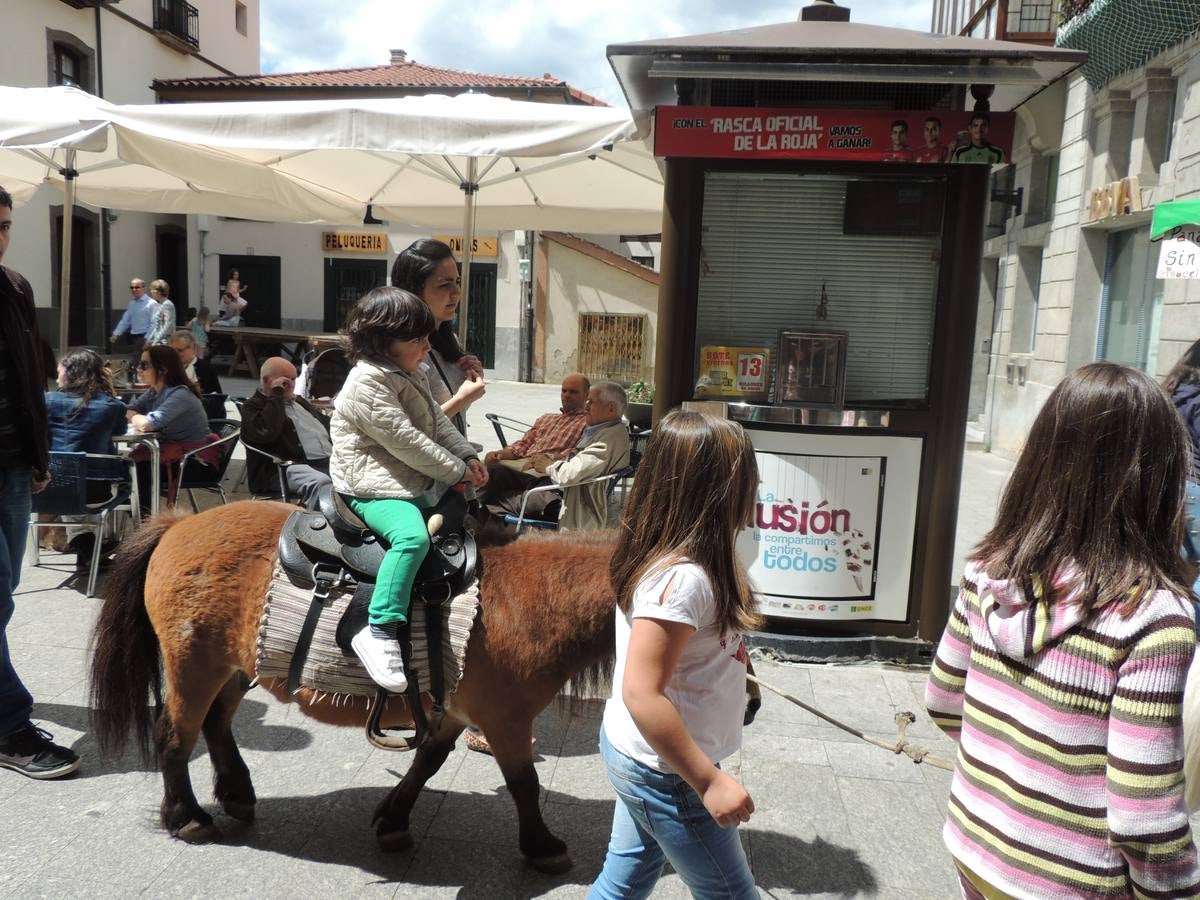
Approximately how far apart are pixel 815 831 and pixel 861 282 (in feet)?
9.05

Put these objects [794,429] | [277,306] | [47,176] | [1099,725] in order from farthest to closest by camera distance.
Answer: [277,306], [47,176], [794,429], [1099,725]

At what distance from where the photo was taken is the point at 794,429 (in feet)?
15.0

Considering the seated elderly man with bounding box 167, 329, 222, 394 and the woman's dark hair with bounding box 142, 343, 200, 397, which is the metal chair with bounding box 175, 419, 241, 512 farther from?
the seated elderly man with bounding box 167, 329, 222, 394

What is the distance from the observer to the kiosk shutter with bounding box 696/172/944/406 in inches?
183

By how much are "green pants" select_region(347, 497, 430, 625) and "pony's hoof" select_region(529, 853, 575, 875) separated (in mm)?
887

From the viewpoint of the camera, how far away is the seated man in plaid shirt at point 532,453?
18.9 ft

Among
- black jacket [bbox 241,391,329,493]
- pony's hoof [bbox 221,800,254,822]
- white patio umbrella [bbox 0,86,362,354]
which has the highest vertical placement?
white patio umbrella [bbox 0,86,362,354]

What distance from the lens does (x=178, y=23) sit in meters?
25.8

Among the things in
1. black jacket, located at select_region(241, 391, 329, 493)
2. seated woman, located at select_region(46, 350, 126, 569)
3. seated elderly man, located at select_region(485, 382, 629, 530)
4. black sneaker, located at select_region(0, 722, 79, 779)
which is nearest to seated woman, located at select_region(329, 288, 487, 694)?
black sneaker, located at select_region(0, 722, 79, 779)

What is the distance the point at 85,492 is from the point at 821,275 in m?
4.29

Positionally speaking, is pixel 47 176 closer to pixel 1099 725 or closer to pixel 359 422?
pixel 359 422

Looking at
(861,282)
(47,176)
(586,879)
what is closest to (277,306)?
(47,176)

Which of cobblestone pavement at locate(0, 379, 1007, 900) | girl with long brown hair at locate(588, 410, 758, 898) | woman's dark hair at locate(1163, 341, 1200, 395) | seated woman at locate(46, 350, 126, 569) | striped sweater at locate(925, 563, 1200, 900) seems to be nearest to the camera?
striped sweater at locate(925, 563, 1200, 900)

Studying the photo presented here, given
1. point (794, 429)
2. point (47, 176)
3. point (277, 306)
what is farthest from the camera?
point (277, 306)
